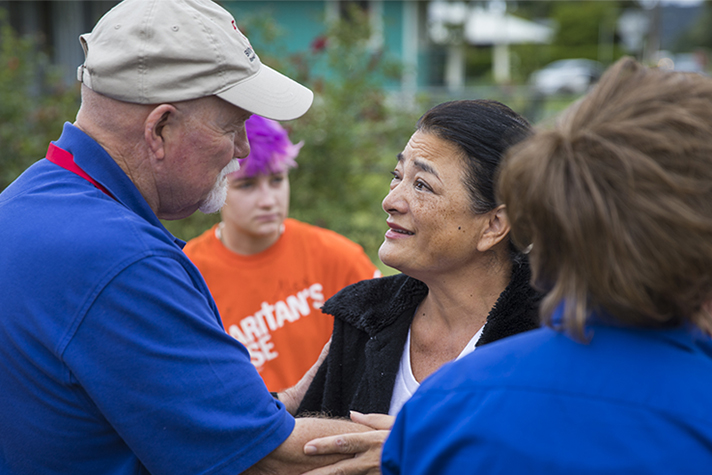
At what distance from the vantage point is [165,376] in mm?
1434

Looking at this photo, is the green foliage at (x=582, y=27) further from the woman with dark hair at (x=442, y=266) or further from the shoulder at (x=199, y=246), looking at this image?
the woman with dark hair at (x=442, y=266)

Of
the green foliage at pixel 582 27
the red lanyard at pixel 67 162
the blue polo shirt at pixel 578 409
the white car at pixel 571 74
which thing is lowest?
the white car at pixel 571 74

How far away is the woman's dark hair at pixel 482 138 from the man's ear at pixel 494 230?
1.1 inches

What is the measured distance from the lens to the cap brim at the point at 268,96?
1781 millimetres

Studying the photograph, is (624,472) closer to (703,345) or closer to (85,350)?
(703,345)

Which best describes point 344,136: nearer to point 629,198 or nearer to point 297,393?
point 297,393

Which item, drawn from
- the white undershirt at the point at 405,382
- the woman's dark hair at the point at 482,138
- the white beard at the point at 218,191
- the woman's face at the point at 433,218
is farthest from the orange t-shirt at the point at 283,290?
the white beard at the point at 218,191

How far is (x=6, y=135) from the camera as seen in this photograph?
6391mm

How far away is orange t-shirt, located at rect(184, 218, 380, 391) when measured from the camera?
3221mm

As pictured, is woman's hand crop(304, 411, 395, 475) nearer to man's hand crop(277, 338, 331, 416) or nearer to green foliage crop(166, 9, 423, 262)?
man's hand crop(277, 338, 331, 416)

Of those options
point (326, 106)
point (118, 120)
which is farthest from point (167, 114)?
point (326, 106)

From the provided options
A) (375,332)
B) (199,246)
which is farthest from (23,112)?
(375,332)

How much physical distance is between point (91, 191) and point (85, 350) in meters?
0.42

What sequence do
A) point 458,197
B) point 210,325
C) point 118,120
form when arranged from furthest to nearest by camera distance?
point 458,197 → point 118,120 → point 210,325
